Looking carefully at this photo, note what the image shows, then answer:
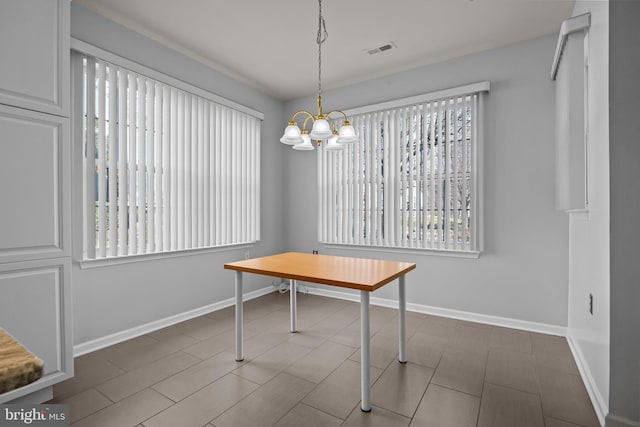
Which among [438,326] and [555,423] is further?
[438,326]

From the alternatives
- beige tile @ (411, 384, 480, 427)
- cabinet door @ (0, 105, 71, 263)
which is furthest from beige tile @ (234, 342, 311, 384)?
cabinet door @ (0, 105, 71, 263)

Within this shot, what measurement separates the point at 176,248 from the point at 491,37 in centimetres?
372

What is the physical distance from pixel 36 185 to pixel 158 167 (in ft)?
4.08

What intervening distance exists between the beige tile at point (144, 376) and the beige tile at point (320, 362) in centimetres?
81

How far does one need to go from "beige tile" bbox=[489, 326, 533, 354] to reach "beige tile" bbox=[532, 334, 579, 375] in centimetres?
6

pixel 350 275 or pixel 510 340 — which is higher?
pixel 350 275

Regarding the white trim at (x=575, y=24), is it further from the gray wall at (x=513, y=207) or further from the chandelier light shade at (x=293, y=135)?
the chandelier light shade at (x=293, y=135)

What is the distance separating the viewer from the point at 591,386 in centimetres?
200

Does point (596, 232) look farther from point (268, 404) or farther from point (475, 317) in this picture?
point (268, 404)

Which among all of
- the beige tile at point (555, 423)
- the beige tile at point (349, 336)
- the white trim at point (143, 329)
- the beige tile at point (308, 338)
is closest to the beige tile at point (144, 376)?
the white trim at point (143, 329)

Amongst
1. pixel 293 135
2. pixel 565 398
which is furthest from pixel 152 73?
pixel 565 398

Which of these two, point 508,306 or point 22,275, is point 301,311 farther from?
point 22,275

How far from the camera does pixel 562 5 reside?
2.55m
